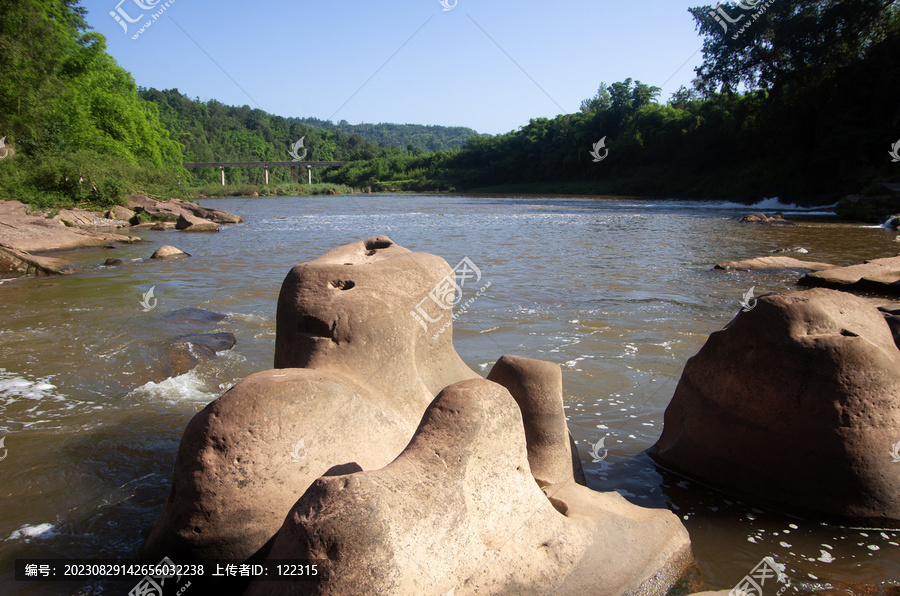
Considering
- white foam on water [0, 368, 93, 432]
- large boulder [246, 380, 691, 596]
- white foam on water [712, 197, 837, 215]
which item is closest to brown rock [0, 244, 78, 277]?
white foam on water [0, 368, 93, 432]

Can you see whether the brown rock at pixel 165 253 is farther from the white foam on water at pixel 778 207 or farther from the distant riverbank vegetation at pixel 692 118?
the white foam on water at pixel 778 207

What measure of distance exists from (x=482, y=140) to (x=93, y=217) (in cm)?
7861

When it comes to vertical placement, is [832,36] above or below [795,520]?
above

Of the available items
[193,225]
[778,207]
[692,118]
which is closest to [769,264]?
[193,225]

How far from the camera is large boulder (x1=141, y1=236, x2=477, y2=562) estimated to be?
2.53m

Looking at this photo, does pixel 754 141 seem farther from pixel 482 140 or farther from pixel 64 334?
pixel 482 140

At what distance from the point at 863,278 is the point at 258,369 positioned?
30.2ft

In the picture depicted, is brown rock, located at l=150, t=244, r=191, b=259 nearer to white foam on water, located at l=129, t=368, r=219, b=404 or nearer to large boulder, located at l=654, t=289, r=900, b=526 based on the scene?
white foam on water, located at l=129, t=368, r=219, b=404

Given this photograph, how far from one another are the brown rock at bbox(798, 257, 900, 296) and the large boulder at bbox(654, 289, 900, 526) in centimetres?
675

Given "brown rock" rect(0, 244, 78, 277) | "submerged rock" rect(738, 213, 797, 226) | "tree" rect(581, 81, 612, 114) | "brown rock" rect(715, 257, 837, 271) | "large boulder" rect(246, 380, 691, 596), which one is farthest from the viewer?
"tree" rect(581, 81, 612, 114)

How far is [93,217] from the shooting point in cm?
2191

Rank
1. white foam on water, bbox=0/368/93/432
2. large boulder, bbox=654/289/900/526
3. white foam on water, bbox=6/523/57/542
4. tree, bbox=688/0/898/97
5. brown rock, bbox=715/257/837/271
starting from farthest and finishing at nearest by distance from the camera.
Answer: tree, bbox=688/0/898/97 → brown rock, bbox=715/257/837/271 → white foam on water, bbox=0/368/93/432 → large boulder, bbox=654/289/900/526 → white foam on water, bbox=6/523/57/542

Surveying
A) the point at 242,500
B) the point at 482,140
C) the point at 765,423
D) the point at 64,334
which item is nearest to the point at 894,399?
the point at 765,423

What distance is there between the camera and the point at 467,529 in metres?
2.26
